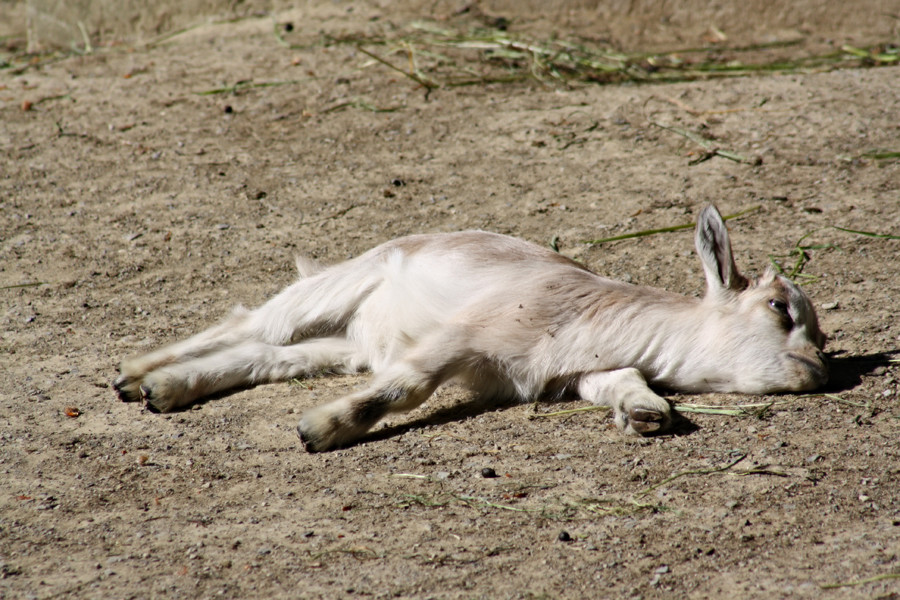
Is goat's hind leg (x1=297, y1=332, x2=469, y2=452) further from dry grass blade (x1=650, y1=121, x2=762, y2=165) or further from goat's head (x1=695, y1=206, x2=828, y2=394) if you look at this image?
dry grass blade (x1=650, y1=121, x2=762, y2=165)

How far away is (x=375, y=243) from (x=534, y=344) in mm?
1856

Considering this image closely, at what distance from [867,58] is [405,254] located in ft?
16.5

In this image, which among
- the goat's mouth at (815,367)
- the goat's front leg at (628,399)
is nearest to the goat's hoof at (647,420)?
the goat's front leg at (628,399)

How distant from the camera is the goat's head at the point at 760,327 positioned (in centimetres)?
383

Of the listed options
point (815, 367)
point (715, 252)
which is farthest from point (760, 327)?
point (715, 252)

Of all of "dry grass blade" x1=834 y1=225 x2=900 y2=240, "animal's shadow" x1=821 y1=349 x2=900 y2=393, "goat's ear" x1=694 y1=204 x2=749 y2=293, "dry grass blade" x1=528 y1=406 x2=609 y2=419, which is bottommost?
"dry grass blade" x1=528 y1=406 x2=609 y2=419

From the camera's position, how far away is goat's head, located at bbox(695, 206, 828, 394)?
3.83 m

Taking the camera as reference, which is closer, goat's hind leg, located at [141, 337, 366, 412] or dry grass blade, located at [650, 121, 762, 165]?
goat's hind leg, located at [141, 337, 366, 412]

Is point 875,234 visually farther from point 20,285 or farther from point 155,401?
point 20,285

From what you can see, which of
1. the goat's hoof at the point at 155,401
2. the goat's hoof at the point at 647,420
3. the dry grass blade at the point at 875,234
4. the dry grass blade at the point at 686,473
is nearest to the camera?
the dry grass blade at the point at 686,473

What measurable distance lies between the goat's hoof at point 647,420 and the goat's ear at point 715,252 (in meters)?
0.75

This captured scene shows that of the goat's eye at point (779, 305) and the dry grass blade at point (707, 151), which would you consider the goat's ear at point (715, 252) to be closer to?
the goat's eye at point (779, 305)

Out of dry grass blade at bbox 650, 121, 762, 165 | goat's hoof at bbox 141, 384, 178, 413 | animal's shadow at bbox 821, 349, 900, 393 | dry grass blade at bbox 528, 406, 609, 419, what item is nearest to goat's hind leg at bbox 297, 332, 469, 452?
dry grass blade at bbox 528, 406, 609, 419

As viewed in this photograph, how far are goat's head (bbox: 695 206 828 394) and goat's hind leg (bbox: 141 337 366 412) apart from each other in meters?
1.70
